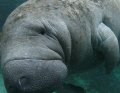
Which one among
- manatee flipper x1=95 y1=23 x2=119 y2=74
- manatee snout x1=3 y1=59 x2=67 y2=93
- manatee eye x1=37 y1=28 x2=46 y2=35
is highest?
manatee eye x1=37 y1=28 x2=46 y2=35

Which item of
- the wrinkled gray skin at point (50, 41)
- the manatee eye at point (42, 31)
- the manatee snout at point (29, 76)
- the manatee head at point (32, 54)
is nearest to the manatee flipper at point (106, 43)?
the wrinkled gray skin at point (50, 41)

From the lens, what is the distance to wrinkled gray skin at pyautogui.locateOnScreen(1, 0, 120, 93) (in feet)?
7.09

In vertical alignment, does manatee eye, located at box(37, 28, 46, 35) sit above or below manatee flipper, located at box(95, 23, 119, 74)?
above

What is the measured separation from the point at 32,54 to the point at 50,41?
0.52 metres

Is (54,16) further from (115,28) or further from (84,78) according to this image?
(84,78)

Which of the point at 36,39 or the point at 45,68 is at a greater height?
the point at 36,39

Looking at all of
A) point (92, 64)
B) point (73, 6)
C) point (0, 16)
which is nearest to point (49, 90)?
point (73, 6)

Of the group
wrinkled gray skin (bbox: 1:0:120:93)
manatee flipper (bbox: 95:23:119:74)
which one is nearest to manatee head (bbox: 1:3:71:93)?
wrinkled gray skin (bbox: 1:0:120:93)

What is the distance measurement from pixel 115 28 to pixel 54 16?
2639 millimetres

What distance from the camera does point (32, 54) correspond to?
7.32 ft

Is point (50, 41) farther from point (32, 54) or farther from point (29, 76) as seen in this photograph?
point (29, 76)

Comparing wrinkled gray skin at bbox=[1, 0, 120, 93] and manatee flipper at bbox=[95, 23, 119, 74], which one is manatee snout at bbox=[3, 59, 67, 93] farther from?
manatee flipper at bbox=[95, 23, 119, 74]

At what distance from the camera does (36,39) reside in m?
2.45

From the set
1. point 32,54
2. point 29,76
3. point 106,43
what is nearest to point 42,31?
Result: point 32,54
